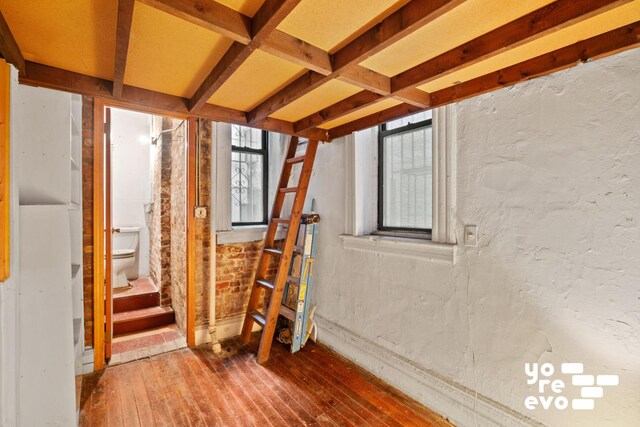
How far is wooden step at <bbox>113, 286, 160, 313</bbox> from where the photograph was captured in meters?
3.38

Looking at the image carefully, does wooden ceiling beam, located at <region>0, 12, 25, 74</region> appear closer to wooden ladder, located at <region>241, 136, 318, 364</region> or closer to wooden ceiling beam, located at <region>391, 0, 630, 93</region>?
wooden ceiling beam, located at <region>391, 0, 630, 93</region>

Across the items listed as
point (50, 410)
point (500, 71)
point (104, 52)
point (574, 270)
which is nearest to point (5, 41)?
point (104, 52)

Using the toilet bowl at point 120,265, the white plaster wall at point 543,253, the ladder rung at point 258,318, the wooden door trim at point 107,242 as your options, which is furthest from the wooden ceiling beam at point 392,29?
the toilet bowl at point 120,265

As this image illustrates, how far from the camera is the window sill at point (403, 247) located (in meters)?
1.98

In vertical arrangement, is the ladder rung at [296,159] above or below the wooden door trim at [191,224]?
above

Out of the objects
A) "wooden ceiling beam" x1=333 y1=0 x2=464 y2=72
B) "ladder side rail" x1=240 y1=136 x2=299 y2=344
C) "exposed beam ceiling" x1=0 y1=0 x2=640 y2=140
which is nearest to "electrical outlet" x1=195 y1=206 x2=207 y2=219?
"ladder side rail" x1=240 y1=136 x2=299 y2=344

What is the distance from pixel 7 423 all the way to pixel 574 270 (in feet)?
8.67

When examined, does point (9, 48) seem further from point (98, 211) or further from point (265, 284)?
point (265, 284)

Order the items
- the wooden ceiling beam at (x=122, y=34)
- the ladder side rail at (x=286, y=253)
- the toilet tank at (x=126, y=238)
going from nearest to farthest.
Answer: the wooden ceiling beam at (x=122, y=34) → the ladder side rail at (x=286, y=253) → the toilet tank at (x=126, y=238)

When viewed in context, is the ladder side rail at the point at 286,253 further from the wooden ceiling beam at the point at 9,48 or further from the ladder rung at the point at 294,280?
the wooden ceiling beam at the point at 9,48

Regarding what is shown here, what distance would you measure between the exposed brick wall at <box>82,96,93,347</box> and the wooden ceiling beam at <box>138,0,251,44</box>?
6.36 feet

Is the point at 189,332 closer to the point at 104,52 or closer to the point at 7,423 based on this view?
the point at 7,423

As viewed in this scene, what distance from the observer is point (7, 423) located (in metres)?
1.20

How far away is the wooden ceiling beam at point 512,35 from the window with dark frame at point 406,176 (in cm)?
80
